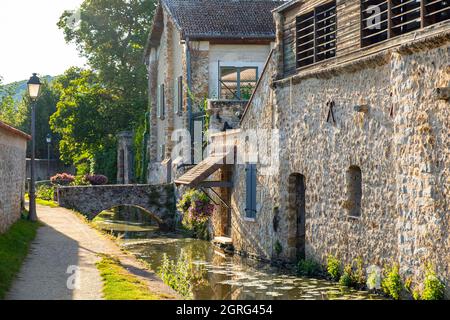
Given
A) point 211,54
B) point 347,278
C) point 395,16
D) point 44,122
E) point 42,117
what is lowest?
point 347,278

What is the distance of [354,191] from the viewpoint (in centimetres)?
1584

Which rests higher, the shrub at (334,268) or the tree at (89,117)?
the tree at (89,117)

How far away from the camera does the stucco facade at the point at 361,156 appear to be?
41.3ft

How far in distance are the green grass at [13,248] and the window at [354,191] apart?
6436mm

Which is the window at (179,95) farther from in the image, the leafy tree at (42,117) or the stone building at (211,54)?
the leafy tree at (42,117)

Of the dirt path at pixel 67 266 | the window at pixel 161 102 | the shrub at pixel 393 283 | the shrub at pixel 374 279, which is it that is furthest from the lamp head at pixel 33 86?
the window at pixel 161 102

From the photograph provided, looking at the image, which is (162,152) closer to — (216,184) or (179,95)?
(179,95)

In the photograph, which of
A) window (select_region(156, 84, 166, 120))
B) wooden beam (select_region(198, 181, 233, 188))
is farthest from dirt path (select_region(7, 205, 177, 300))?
window (select_region(156, 84, 166, 120))

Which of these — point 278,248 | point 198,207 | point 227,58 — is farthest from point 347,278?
point 227,58

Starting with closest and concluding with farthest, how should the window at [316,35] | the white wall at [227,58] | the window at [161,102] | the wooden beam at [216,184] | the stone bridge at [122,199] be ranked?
1. the window at [316,35]
2. the wooden beam at [216,184]
3. the white wall at [227,58]
4. the stone bridge at [122,199]
5. the window at [161,102]

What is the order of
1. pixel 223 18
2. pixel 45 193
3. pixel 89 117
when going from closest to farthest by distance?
pixel 223 18, pixel 45 193, pixel 89 117

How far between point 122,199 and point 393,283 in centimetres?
1657

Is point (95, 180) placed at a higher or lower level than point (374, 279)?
higher

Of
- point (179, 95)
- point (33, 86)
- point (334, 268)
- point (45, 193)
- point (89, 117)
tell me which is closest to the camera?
point (334, 268)
